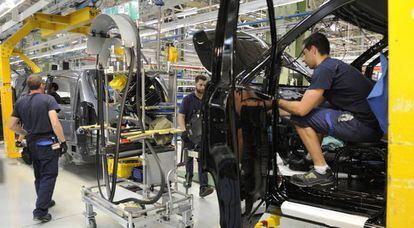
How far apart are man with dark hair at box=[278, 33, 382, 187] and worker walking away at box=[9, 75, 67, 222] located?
3.02 meters

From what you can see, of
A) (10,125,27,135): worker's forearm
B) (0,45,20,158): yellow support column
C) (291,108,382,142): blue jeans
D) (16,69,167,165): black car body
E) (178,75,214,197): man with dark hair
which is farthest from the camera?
(0,45,20,158): yellow support column

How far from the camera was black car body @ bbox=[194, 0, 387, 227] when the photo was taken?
6.50 ft

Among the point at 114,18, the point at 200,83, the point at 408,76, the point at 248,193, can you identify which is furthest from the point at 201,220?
the point at 408,76

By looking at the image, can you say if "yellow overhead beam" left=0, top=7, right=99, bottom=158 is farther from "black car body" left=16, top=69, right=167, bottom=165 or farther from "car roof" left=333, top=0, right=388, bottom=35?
"car roof" left=333, top=0, right=388, bottom=35

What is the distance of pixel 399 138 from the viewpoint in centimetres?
158

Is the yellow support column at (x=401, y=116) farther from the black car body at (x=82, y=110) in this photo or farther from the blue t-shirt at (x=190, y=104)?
the black car body at (x=82, y=110)

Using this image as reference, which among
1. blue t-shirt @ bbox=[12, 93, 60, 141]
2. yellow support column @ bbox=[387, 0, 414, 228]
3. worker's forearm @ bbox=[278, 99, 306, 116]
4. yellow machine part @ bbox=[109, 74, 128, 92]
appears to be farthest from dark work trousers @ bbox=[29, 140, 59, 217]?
yellow support column @ bbox=[387, 0, 414, 228]

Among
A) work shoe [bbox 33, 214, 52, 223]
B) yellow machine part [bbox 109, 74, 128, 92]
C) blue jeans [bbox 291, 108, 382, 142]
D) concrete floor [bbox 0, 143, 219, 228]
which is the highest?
yellow machine part [bbox 109, 74, 128, 92]

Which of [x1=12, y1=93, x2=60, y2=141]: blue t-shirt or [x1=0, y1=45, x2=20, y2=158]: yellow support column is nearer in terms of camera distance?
[x1=12, y1=93, x2=60, y2=141]: blue t-shirt

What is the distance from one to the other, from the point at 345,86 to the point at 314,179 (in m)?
0.73

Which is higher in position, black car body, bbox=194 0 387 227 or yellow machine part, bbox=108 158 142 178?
black car body, bbox=194 0 387 227

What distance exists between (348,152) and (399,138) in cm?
126

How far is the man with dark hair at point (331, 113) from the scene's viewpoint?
2.53 metres

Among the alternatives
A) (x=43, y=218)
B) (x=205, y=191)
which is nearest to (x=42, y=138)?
(x=43, y=218)
